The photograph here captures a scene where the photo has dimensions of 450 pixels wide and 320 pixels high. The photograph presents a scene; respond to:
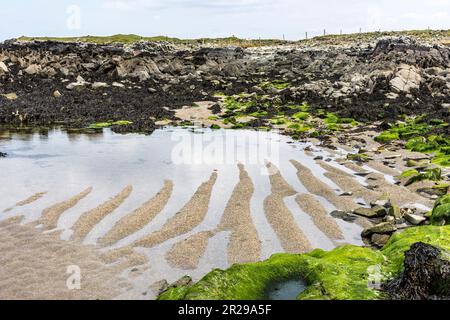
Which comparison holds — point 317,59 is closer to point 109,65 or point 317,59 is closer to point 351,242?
point 109,65

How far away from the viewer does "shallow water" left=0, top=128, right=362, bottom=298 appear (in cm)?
1091

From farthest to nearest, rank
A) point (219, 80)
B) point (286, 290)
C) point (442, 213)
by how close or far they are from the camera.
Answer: point (219, 80) → point (442, 213) → point (286, 290)

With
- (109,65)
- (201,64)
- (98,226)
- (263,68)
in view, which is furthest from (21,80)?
(98,226)

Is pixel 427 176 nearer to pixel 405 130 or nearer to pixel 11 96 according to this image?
pixel 405 130

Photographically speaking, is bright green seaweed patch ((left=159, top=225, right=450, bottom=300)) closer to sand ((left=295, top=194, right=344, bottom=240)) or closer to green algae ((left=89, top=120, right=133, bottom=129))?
sand ((left=295, top=194, right=344, bottom=240))

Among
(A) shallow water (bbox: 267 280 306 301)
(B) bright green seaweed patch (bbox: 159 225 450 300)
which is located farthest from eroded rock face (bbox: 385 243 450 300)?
(A) shallow water (bbox: 267 280 306 301)

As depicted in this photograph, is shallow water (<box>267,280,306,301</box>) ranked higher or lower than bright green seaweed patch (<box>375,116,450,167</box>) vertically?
lower

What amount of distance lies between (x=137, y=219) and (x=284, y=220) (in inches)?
152

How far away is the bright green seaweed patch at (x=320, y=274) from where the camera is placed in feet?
21.3

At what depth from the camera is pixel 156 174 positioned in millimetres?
16703

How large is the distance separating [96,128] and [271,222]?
60.0 ft

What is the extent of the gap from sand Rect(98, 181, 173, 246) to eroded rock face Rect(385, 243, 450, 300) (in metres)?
6.55

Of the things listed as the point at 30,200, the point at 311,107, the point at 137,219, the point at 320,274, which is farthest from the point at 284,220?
the point at 311,107
